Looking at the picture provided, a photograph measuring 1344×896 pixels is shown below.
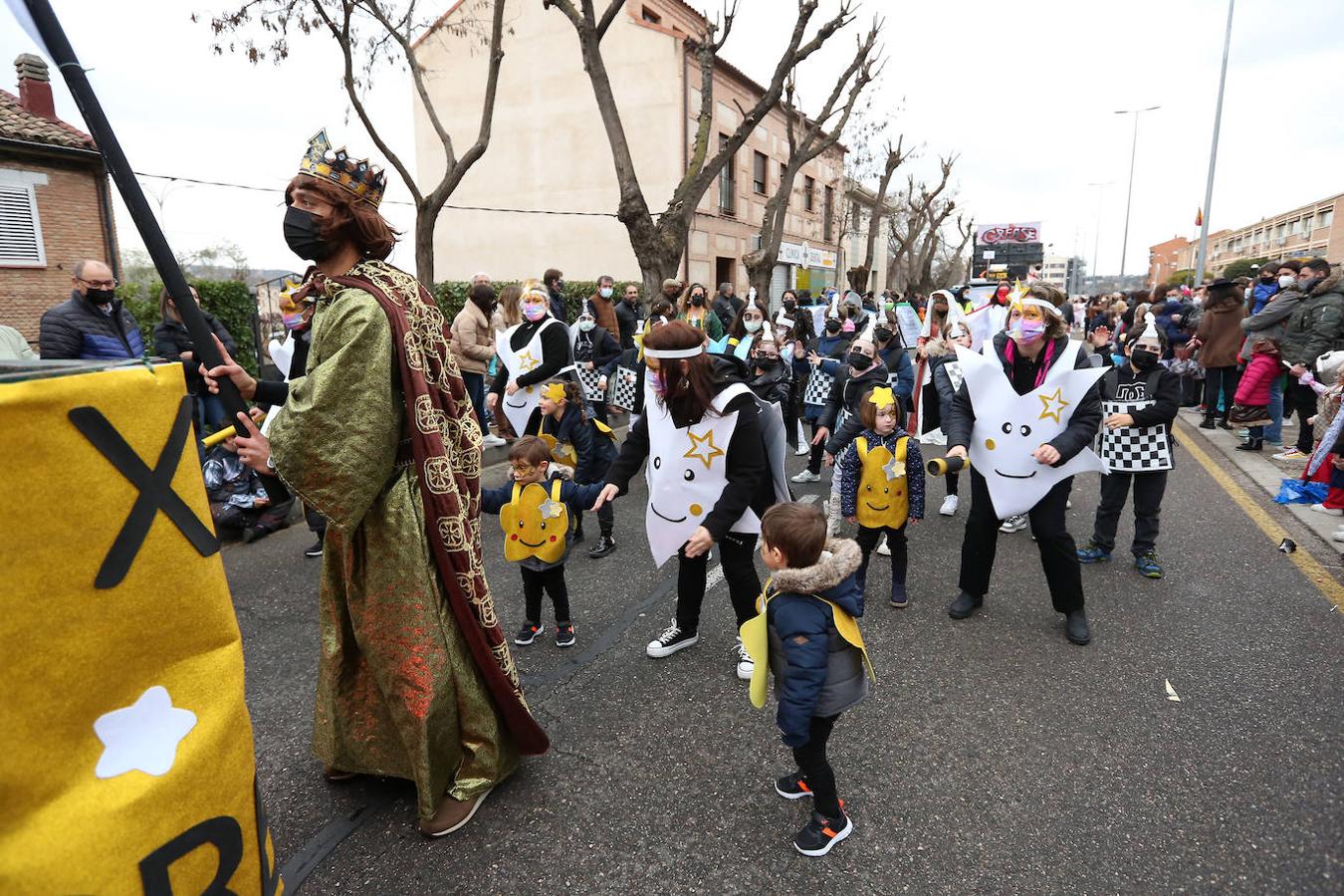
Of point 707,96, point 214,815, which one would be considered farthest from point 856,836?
point 707,96

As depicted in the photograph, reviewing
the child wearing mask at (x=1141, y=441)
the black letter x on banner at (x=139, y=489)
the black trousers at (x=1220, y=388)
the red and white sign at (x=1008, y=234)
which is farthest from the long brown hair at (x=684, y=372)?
the red and white sign at (x=1008, y=234)

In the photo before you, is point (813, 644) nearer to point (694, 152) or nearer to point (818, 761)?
point (818, 761)

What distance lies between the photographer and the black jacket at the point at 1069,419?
3.91 metres

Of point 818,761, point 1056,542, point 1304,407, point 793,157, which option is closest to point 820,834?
point 818,761

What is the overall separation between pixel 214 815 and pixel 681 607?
255cm

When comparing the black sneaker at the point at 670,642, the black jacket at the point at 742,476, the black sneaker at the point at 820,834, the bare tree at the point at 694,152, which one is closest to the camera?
the black sneaker at the point at 820,834

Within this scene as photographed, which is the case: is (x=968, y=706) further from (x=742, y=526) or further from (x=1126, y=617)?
(x=1126, y=617)

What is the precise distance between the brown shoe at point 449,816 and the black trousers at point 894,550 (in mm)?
2565

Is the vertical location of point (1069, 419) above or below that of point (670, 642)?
above

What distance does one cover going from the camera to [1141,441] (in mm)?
4926

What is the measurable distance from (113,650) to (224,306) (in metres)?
9.19

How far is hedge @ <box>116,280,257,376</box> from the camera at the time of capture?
8797 mm

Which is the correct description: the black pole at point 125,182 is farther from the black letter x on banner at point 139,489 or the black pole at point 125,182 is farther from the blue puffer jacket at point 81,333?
the blue puffer jacket at point 81,333

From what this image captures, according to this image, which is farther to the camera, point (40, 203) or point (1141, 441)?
point (40, 203)
